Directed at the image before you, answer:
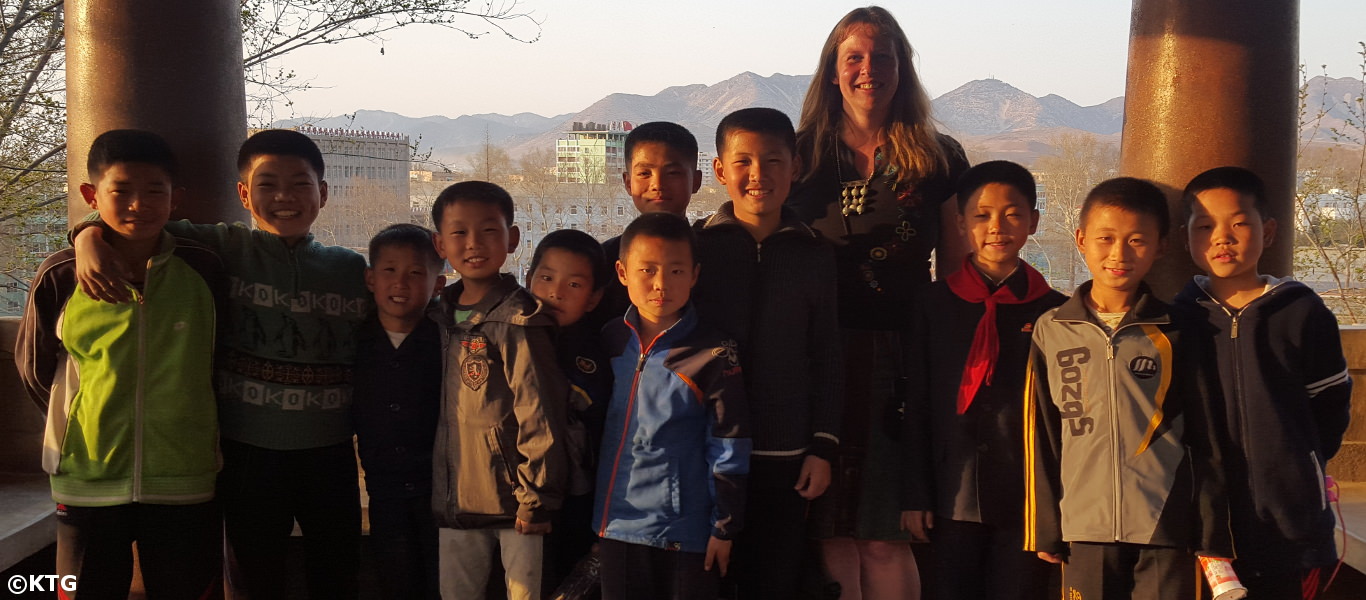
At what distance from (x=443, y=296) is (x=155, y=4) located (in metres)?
1.52

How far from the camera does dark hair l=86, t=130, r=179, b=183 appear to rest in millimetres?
2582

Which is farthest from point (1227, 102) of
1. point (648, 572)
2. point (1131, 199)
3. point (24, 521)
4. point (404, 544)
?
point (24, 521)

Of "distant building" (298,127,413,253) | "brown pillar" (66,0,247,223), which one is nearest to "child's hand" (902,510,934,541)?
"brown pillar" (66,0,247,223)

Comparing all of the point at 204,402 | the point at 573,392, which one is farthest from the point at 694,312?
the point at 204,402

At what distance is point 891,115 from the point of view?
3055 mm

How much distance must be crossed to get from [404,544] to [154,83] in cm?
181

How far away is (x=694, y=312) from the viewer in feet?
8.40

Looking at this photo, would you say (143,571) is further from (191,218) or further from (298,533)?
(191,218)

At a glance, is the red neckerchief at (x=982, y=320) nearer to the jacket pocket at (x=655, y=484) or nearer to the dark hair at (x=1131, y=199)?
the dark hair at (x=1131, y=199)

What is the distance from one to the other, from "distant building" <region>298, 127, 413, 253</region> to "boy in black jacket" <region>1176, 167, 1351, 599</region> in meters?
4.52

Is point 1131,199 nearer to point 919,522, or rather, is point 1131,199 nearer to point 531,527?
point 919,522

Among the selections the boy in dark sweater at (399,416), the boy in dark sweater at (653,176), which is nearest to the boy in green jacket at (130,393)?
the boy in dark sweater at (399,416)

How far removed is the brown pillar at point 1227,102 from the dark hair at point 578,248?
1.79m

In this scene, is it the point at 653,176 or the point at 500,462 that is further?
the point at 653,176
